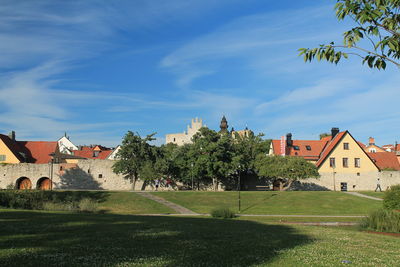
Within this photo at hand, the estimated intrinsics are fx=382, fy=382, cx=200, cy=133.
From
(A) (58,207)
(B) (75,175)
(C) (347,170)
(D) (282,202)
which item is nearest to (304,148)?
(C) (347,170)

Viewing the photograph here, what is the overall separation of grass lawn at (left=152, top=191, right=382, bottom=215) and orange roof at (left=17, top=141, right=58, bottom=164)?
86.0 ft

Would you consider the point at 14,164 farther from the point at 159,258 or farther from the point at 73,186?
the point at 159,258

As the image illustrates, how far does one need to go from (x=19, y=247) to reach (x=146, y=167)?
1579 inches

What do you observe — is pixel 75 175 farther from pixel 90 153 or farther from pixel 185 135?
pixel 185 135

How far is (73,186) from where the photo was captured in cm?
4922

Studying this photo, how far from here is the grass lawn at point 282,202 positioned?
3265 centimetres

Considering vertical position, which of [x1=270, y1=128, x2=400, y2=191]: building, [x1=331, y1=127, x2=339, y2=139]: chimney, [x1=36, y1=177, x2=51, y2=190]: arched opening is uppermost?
[x1=331, y1=127, x2=339, y2=139]: chimney

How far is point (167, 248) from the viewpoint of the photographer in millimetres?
8773

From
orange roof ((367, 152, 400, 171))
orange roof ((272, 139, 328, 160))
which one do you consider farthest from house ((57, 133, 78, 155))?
orange roof ((367, 152, 400, 171))

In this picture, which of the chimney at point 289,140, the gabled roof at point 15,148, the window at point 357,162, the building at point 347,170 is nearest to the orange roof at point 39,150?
the gabled roof at point 15,148

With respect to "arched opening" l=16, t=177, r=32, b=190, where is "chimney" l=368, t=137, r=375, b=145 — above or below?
above

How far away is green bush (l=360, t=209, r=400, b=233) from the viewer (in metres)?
16.8

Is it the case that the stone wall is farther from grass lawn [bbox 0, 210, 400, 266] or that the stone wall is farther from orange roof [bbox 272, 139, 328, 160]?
grass lawn [bbox 0, 210, 400, 266]

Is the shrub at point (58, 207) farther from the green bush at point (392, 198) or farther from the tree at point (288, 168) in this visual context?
the tree at point (288, 168)
